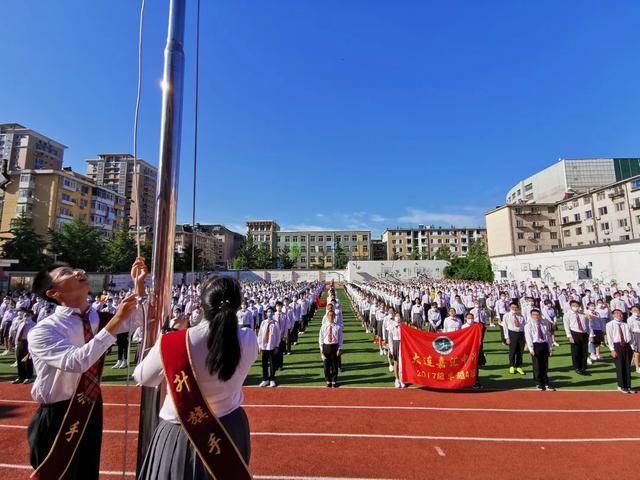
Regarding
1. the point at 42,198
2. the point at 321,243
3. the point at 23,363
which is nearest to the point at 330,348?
the point at 23,363

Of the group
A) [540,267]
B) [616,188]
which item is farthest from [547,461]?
[616,188]

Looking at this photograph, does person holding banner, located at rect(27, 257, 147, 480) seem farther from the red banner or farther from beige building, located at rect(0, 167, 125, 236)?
beige building, located at rect(0, 167, 125, 236)

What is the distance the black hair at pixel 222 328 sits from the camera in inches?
74.1

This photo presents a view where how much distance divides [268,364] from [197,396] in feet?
25.7

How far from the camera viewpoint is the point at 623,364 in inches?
303

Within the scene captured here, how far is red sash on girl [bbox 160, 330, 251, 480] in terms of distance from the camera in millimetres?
1861

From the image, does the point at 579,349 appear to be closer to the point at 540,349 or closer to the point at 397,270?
the point at 540,349

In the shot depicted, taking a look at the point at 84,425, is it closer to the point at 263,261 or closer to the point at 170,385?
the point at 170,385

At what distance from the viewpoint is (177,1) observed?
2168mm

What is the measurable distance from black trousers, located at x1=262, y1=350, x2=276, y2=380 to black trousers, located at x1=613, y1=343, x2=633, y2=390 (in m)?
8.18

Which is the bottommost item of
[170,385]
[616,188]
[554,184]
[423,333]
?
[423,333]

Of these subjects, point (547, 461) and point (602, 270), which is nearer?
point (547, 461)

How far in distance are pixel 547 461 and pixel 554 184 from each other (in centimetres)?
7168

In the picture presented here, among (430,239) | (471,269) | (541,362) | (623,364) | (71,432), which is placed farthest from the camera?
(430,239)
